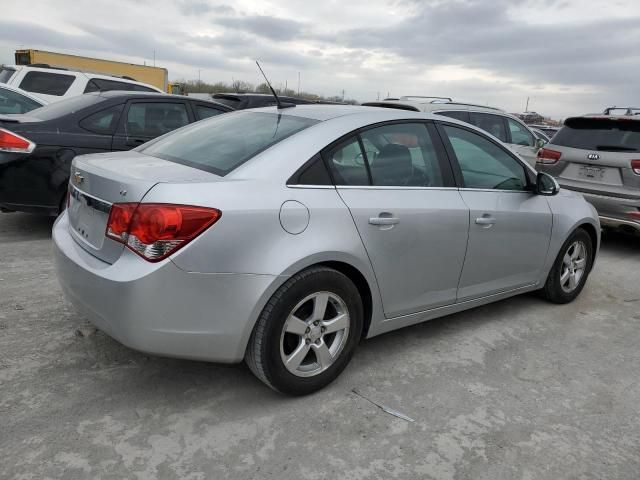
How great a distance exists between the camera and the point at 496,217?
12.2 feet

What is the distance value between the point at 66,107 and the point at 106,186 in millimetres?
3694

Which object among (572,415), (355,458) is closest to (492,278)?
(572,415)

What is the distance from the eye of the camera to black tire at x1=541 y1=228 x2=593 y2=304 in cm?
447

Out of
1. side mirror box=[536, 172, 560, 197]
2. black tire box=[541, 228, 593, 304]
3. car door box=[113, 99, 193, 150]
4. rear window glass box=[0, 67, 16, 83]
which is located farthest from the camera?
rear window glass box=[0, 67, 16, 83]

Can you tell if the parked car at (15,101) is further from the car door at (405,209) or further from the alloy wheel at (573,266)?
the alloy wheel at (573,266)

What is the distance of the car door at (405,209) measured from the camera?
9.92 feet

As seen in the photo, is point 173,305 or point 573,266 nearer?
point 173,305

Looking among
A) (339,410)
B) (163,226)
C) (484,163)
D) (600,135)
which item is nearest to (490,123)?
(600,135)

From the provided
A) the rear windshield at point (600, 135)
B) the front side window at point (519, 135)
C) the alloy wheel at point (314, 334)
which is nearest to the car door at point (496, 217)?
the alloy wheel at point (314, 334)

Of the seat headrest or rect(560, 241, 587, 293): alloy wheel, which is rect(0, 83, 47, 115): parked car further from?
rect(560, 241, 587, 293): alloy wheel

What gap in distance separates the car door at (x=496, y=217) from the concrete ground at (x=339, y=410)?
0.44 m

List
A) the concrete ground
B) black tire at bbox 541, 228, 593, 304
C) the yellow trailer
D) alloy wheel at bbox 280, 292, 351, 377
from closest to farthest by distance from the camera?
the concrete ground < alloy wheel at bbox 280, 292, 351, 377 < black tire at bbox 541, 228, 593, 304 < the yellow trailer

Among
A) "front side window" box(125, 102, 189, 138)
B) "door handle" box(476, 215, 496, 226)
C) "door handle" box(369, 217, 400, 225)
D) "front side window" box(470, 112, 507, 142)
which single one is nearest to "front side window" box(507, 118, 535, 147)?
"front side window" box(470, 112, 507, 142)

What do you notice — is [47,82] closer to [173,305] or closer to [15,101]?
[15,101]
